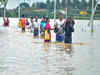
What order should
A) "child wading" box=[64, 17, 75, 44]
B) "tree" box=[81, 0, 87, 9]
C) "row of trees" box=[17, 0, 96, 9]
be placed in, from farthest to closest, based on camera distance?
"row of trees" box=[17, 0, 96, 9] → "tree" box=[81, 0, 87, 9] → "child wading" box=[64, 17, 75, 44]

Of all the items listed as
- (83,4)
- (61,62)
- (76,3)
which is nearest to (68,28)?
(61,62)

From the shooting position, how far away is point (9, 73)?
13.1 meters

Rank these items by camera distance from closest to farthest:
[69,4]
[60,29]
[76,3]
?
[60,29], [69,4], [76,3]

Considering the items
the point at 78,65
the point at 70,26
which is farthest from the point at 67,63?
the point at 70,26

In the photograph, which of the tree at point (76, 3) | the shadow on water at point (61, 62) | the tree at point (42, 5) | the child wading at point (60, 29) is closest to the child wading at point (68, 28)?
the child wading at point (60, 29)

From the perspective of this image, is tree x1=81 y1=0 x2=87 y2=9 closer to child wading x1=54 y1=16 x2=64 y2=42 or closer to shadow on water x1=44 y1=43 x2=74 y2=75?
child wading x1=54 y1=16 x2=64 y2=42

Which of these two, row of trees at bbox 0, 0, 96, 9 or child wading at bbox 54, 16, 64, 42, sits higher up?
child wading at bbox 54, 16, 64, 42

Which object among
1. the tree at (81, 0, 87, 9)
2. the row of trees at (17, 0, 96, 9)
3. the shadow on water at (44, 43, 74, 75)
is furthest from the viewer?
the row of trees at (17, 0, 96, 9)

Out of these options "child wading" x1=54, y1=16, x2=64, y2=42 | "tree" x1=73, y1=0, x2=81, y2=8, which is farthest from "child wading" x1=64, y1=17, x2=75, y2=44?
"tree" x1=73, y1=0, x2=81, y2=8

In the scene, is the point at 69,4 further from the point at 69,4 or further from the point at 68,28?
the point at 68,28

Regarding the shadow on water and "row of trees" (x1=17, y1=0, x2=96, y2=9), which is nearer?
the shadow on water

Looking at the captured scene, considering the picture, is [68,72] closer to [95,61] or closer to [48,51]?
[95,61]

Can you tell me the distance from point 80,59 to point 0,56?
2884mm

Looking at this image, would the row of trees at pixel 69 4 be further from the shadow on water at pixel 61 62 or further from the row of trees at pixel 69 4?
the shadow on water at pixel 61 62
